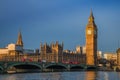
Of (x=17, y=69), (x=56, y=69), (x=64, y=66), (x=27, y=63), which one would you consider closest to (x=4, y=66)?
(x=27, y=63)

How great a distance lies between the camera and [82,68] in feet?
568

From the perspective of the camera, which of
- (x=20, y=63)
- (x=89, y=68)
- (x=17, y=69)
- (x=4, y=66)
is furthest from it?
(x=89, y=68)

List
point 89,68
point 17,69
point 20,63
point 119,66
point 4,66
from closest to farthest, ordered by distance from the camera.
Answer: point 4,66, point 20,63, point 17,69, point 89,68, point 119,66

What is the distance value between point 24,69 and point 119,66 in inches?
2948

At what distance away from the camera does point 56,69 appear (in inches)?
6629

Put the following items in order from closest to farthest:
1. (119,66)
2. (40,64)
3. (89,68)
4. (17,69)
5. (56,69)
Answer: (40,64), (17,69), (56,69), (89,68), (119,66)

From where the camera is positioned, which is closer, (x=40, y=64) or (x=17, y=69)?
(x=40, y=64)

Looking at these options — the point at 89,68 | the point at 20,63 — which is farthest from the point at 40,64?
the point at 89,68

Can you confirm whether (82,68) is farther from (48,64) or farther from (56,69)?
(48,64)

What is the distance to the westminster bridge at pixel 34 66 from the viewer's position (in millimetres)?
110688

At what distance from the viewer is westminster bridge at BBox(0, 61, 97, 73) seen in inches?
4358

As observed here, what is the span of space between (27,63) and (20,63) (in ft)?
13.5

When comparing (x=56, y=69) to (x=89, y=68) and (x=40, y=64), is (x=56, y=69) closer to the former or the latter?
(x=89, y=68)

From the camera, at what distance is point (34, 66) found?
135000mm
